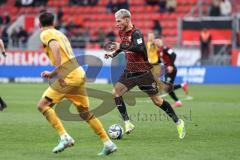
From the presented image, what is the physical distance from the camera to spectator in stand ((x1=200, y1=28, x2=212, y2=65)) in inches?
1335

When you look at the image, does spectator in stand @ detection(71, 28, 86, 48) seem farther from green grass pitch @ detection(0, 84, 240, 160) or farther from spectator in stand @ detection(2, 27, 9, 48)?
green grass pitch @ detection(0, 84, 240, 160)

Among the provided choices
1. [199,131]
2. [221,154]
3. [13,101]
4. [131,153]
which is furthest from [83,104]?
→ [13,101]

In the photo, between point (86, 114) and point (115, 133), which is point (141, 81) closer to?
point (115, 133)

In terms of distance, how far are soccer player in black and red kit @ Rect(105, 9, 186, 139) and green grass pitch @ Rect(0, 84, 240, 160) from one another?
1.76 ft

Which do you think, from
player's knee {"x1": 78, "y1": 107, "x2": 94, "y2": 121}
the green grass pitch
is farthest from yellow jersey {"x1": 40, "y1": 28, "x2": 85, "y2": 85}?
the green grass pitch

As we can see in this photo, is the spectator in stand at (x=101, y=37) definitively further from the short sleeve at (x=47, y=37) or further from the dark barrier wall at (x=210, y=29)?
the short sleeve at (x=47, y=37)

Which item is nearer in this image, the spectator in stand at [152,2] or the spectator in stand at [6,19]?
the spectator in stand at [152,2]

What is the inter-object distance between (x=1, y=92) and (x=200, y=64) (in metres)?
11.2

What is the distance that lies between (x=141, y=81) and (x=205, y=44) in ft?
68.2

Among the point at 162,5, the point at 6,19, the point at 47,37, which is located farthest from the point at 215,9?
the point at 47,37

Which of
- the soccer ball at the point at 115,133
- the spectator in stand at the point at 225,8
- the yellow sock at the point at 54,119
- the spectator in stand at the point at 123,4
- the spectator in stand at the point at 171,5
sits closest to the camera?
the yellow sock at the point at 54,119

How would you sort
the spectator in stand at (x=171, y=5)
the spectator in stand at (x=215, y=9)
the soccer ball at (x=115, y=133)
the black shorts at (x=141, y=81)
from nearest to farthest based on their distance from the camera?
the soccer ball at (x=115, y=133)
the black shorts at (x=141, y=81)
the spectator in stand at (x=215, y=9)
the spectator in stand at (x=171, y=5)

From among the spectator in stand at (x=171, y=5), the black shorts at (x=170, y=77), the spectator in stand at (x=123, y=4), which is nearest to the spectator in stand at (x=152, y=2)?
the spectator in stand at (x=171, y=5)

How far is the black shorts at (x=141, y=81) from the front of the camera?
1359 centimetres
